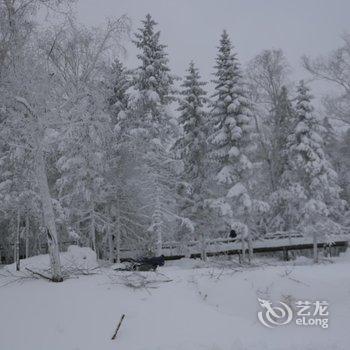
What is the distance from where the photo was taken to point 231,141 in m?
28.8

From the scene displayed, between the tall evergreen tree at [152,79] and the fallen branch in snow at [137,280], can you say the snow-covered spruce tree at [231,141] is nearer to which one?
the tall evergreen tree at [152,79]

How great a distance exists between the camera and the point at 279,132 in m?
33.3

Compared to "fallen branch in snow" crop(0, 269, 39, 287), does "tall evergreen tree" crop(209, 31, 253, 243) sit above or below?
above

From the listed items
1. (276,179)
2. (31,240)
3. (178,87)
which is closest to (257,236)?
(276,179)

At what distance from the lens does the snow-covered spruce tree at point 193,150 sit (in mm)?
29516

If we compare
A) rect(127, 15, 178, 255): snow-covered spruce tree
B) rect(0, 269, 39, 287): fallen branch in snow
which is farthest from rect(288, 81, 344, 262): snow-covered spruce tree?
rect(0, 269, 39, 287): fallen branch in snow

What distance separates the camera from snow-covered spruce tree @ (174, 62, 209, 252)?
96.8 feet

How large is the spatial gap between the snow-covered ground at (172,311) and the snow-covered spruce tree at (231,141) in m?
13.8

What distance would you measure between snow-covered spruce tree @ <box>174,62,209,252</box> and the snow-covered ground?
15.5 meters

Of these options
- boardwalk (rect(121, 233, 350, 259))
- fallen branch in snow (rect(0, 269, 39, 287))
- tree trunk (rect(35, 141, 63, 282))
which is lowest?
boardwalk (rect(121, 233, 350, 259))

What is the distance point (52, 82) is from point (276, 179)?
23156 mm

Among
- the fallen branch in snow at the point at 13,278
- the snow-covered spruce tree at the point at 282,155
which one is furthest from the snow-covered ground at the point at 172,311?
the snow-covered spruce tree at the point at 282,155

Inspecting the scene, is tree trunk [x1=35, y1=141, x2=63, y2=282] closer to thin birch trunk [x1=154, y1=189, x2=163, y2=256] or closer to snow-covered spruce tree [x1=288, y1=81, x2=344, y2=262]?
thin birch trunk [x1=154, y1=189, x2=163, y2=256]

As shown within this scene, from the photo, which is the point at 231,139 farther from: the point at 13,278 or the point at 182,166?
the point at 13,278
